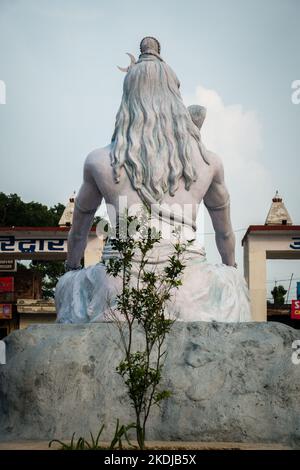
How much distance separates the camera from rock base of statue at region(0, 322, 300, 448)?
4.45 m

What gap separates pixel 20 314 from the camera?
24.1 metres

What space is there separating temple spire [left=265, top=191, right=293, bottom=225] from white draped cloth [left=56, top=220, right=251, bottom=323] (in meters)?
15.7

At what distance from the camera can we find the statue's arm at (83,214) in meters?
5.92

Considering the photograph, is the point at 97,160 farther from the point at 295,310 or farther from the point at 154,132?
the point at 295,310

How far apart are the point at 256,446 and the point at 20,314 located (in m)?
20.5

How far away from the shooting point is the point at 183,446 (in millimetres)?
4074

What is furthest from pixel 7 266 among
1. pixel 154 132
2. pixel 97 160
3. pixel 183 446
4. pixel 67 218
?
pixel 183 446

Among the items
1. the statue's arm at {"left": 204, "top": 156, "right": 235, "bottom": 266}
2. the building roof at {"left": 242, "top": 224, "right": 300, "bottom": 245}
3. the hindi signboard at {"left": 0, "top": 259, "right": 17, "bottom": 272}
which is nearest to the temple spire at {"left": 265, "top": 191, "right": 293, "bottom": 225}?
the building roof at {"left": 242, "top": 224, "right": 300, "bottom": 245}

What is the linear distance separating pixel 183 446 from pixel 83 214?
2.58 m

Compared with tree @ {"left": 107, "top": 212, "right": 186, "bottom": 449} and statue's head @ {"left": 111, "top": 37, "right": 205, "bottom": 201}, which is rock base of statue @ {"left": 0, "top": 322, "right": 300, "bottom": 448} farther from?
statue's head @ {"left": 111, "top": 37, "right": 205, "bottom": 201}

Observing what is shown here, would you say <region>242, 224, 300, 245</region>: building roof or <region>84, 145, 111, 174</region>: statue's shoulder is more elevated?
<region>242, 224, 300, 245</region>: building roof

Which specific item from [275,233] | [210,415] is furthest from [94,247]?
[210,415]

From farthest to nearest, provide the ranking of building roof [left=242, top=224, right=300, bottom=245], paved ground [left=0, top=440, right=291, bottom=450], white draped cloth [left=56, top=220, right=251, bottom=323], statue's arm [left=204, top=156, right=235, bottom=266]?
building roof [left=242, top=224, right=300, bottom=245]
statue's arm [left=204, top=156, right=235, bottom=266]
white draped cloth [left=56, top=220, right=251, bottom=323]
paved ground [left=0, top=440, right=291, bottom=450]

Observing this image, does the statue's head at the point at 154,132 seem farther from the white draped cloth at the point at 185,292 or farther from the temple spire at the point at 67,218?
the temple spire at the point at 67,218
